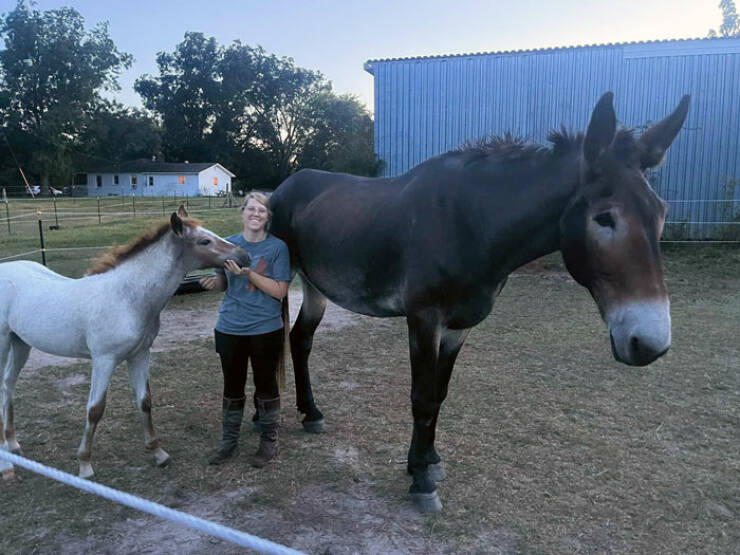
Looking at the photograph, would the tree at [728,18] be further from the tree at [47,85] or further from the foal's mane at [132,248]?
the tree at [47,85]

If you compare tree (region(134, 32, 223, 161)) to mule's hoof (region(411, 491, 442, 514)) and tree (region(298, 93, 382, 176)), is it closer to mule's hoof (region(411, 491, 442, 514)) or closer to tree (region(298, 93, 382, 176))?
tree (region(298, 93, 382, 176))

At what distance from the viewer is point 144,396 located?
3.48m

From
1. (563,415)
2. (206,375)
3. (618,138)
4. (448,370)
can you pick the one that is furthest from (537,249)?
(206,375)

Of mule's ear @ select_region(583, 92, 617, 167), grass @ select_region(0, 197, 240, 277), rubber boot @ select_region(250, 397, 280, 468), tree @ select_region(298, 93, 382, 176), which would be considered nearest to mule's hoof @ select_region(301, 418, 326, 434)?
rubber boot @ select_region(250, 397, 280, 468)

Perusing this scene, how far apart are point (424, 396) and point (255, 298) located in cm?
124

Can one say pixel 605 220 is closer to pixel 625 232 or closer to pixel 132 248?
pixel 625 232

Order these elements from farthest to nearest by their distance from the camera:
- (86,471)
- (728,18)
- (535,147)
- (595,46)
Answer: (728,18), (595,46), (86,471), (535,147)

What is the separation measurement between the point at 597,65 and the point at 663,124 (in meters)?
13.2

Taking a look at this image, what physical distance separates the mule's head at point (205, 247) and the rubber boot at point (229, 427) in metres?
0.95

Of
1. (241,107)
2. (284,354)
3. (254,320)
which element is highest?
(241,107)

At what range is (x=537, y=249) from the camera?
107 inches

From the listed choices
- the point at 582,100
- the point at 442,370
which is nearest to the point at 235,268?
the point at 442,370

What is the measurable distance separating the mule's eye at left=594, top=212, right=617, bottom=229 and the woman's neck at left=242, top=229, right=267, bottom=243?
2.04 meters

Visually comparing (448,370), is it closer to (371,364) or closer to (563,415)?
(563,415)
